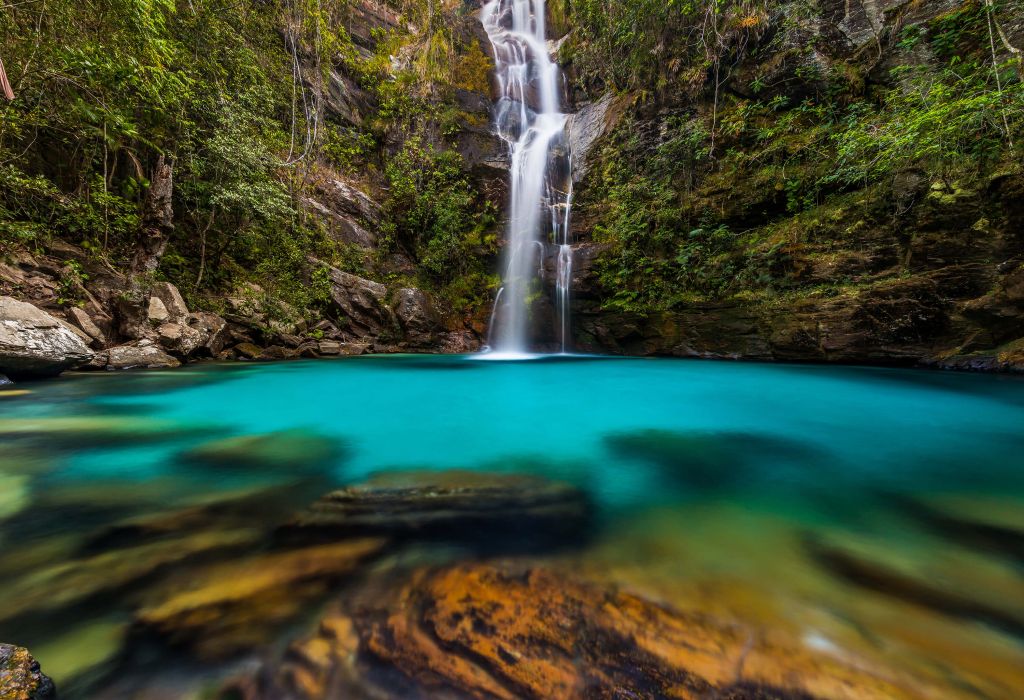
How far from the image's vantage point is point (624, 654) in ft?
3.34

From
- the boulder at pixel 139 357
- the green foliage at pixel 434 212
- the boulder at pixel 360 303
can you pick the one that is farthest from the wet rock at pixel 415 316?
the boulder at pixel 139 357

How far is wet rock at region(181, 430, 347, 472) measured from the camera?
8.18 feet

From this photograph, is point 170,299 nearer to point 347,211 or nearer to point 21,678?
point 347,211

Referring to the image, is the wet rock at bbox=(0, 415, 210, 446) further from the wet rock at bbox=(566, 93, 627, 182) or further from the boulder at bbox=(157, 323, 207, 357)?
the wet rock at bbox=(566, 93, 627, 182)

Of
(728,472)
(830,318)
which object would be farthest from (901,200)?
(728,472)

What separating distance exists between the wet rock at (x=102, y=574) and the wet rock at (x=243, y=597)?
0.15 metres

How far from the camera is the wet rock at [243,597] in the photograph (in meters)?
1.05

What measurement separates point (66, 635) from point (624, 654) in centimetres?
152

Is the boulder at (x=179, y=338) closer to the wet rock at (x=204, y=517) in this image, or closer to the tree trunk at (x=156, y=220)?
the tree trunk at (x=156, y=220)

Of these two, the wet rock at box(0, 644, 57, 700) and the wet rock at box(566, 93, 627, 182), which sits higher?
the wet rock at box(566, 93, 627, 182)

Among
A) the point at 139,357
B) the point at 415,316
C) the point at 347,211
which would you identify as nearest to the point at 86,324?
the point at 139,357

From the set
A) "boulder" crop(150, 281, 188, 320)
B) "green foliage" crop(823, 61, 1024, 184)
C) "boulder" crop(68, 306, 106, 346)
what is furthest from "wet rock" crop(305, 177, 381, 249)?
"green foliage" crop(823, 61, 1024, 184)

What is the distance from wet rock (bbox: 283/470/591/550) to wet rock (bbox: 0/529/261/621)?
29cm

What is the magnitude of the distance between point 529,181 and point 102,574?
12.9 meters
